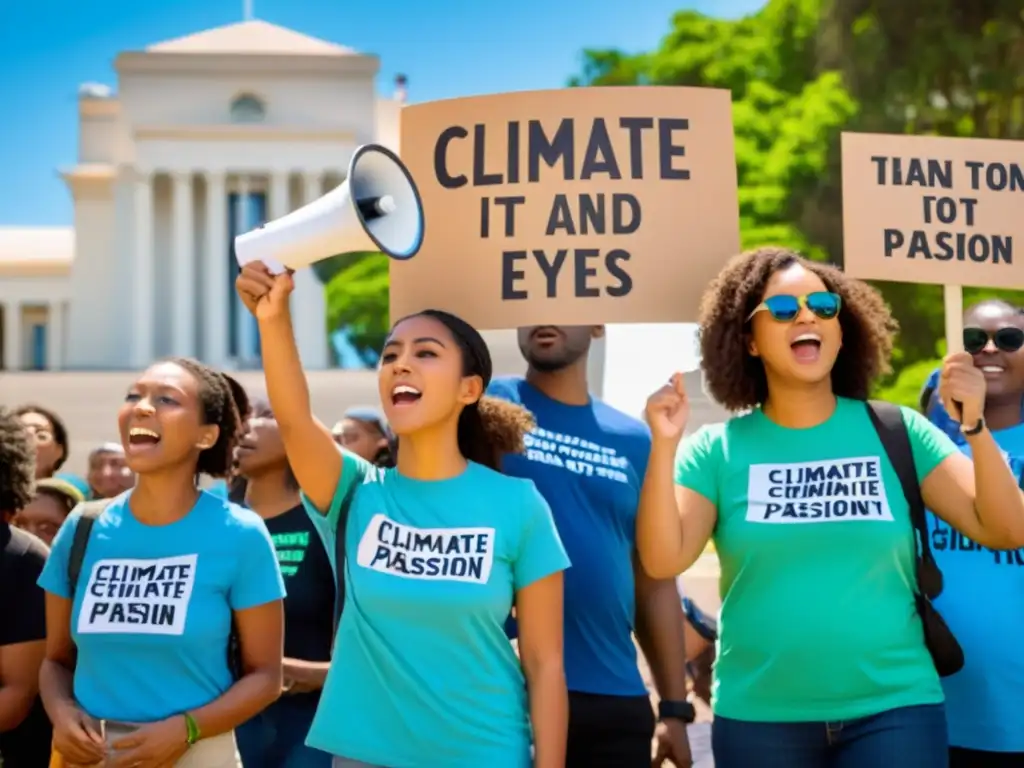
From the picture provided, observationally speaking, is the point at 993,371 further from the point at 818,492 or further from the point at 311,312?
the point at 311,312

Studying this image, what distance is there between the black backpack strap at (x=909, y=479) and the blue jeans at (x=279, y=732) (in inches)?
73.8

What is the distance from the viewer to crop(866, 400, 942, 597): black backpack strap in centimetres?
325

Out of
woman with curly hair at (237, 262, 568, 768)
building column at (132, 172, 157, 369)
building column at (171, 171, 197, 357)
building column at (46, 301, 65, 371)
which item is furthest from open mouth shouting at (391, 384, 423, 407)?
building column at (46, 301, 65, 371)

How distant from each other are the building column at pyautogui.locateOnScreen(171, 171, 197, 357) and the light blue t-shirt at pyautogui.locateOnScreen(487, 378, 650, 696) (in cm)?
4982

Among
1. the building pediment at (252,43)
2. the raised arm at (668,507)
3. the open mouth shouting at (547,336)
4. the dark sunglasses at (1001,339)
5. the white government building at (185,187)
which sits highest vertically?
the building pediment at (252,43)

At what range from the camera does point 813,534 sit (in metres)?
3.22

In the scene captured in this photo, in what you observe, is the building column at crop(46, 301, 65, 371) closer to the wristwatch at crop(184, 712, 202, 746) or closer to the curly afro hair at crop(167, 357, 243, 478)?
the curly afro hair at crop(167, 357, 243, 478)

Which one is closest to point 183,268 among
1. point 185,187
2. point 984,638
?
point 185,187

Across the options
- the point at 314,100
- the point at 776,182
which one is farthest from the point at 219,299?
the point at 776,182

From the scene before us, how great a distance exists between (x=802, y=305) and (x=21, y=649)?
2.02m

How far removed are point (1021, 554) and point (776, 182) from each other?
1822 centimetres

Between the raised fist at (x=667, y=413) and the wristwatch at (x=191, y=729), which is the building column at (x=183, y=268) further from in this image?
the raised fist at (x=667, y=413)

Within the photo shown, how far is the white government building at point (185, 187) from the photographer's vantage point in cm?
5228

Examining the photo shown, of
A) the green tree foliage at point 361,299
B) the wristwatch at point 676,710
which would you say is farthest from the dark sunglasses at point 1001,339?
the green tree foliage at point 361,299
